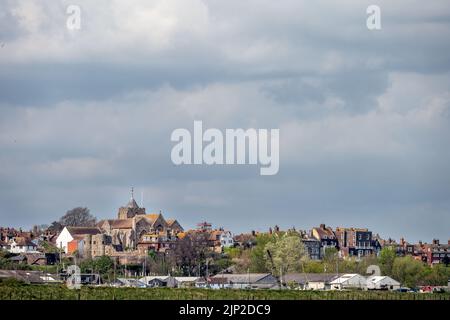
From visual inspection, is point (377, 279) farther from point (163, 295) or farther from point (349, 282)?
point (163, 295)

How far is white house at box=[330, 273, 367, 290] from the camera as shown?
4415 inches

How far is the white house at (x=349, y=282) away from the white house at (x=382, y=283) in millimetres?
628

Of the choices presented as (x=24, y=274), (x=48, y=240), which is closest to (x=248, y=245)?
(x=48, y=240)

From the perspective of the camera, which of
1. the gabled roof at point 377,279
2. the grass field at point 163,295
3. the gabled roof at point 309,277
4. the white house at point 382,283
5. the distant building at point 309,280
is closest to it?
the grass field at point 163,295

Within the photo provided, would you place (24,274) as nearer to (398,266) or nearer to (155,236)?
(398,266)

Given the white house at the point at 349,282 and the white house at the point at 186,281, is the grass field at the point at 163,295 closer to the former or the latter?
the white house at the point at 349,282

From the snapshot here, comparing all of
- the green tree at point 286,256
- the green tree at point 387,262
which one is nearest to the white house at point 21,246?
the green tree at point 286,256

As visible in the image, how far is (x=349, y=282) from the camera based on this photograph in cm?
11531

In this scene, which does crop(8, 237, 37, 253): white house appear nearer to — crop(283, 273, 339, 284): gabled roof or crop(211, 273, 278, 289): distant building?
crop(283, 273, 339, 284): gabled roof

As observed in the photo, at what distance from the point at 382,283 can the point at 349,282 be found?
14.6 ft

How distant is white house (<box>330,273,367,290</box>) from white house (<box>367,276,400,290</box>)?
2.06 feet

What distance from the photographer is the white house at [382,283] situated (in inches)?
4498
